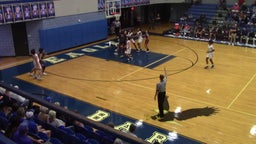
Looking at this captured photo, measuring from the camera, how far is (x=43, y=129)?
662 centimetres

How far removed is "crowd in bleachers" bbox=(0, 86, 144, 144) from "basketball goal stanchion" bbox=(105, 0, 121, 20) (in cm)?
1466

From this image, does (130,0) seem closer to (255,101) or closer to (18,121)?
(255,101)

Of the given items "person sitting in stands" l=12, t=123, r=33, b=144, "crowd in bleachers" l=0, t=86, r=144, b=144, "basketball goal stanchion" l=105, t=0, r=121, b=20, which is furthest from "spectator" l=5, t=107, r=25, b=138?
"basketball goal stanchion" l=105, t=0, r=121, b=20

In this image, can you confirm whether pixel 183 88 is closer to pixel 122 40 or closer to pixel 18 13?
pixel 122 40

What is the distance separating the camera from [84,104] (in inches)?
435

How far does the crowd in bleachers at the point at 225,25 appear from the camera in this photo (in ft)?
69.1

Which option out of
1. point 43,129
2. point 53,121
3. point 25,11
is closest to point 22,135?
point 43,129

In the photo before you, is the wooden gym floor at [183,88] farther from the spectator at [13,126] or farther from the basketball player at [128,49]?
the spectator at [13,126]

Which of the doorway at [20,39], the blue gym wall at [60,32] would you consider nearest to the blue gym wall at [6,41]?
the blue gym wall at [60,32]

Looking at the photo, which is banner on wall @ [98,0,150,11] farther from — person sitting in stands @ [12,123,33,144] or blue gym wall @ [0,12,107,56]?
person sitting in stands @ [12,123,33,144]

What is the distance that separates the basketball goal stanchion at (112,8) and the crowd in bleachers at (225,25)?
16.0 feet

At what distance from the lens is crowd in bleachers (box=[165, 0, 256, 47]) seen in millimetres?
21061

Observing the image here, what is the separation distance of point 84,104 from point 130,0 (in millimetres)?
14296

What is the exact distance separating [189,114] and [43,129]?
542 centimetres
